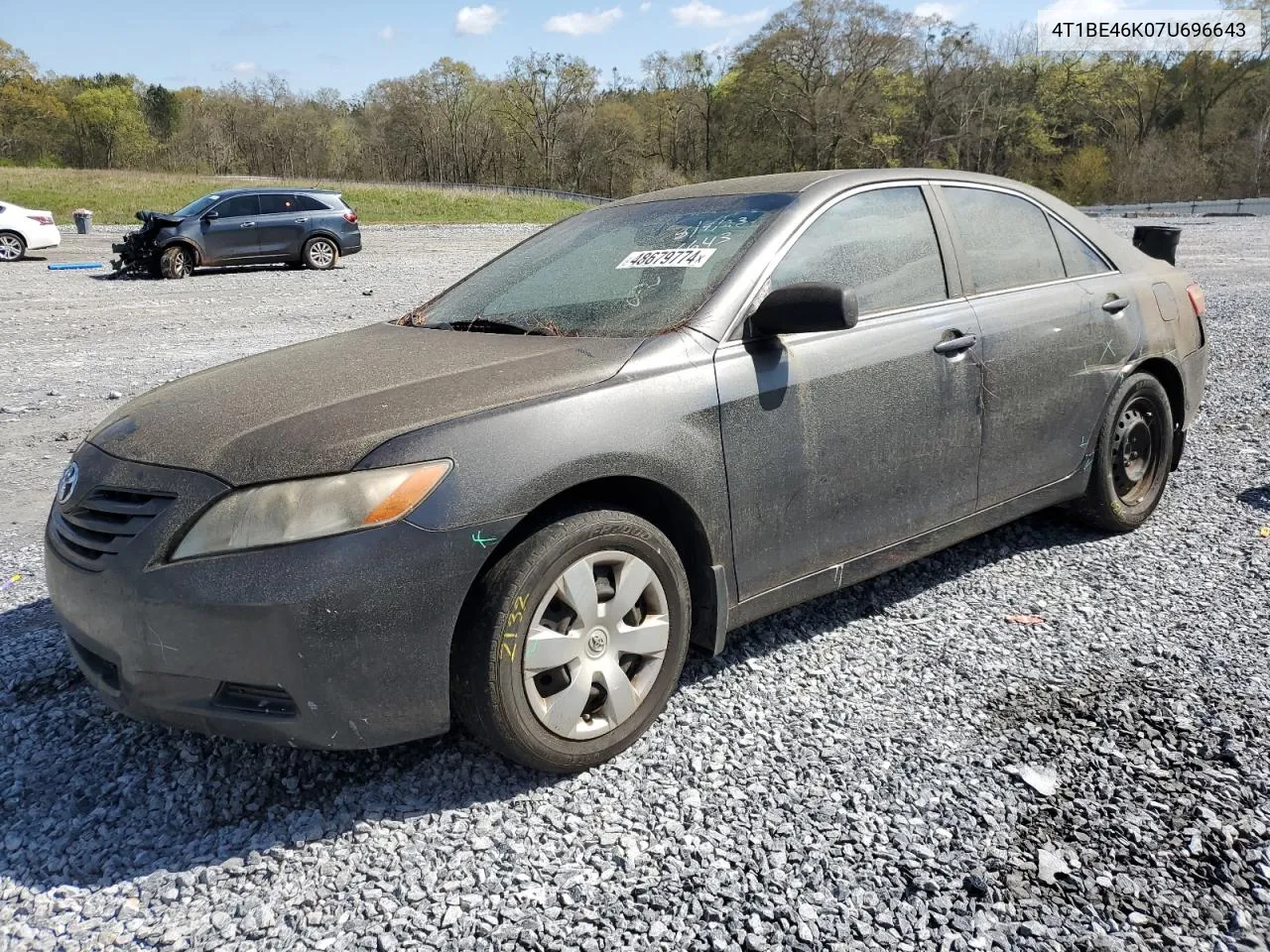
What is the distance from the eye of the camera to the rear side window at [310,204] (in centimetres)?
2023

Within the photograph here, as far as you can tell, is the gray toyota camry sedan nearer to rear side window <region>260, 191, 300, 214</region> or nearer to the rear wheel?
rear side window <region>260, 191, 300, 214</region>

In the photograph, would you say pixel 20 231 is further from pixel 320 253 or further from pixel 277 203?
pixel 320 253

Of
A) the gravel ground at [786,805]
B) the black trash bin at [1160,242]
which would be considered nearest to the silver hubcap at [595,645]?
the gravel ground at [786,805]

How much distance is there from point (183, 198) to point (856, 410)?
41.3m

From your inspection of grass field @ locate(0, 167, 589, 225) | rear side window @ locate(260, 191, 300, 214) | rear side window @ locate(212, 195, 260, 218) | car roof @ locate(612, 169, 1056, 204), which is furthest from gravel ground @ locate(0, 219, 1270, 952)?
grass field @ locate(0, 167, 589, 225)

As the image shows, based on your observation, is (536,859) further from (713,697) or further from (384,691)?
(713,697)

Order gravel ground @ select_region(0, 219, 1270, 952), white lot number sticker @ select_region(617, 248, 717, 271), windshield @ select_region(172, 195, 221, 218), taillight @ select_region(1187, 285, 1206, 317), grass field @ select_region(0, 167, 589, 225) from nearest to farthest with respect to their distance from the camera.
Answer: gravel ground @ select_region(0, 219, 1270, 952), white lot number sticker @ select_region(617, 248, 717, 271), taillight @ select_region(1187, 285, 1206, 317), windshield @ select_region(172, 195, 221, 218), grass field @ select_region(0, 167, 589, 225)

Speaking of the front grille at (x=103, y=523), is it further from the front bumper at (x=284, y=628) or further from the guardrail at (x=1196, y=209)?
the guardrail at (x=1196, y=209)

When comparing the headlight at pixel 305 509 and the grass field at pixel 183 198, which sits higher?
the grass field at pixel 183 198

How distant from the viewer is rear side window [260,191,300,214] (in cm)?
1975

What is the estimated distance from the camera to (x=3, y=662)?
11.4 feet

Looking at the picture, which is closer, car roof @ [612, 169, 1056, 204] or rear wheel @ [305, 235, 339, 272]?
car roof @ [612, 169, 1056, 204]

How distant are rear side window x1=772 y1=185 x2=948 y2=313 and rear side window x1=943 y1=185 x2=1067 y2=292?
0.22 metres

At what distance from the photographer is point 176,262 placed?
61.3ft
